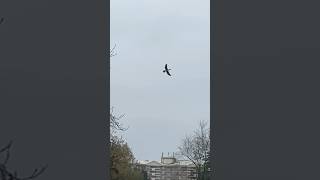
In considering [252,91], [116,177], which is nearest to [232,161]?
[252,91]

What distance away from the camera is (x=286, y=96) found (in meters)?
7.29

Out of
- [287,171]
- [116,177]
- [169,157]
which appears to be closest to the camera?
[287,171]

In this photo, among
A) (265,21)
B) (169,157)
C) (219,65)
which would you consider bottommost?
(169,157)

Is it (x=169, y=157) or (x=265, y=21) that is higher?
(x=265, y=21)

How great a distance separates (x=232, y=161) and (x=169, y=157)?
46.2 metres

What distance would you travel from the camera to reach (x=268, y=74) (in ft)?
24.2

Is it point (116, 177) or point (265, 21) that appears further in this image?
point (116, 177)

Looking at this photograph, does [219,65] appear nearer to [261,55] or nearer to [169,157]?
[261,55]
